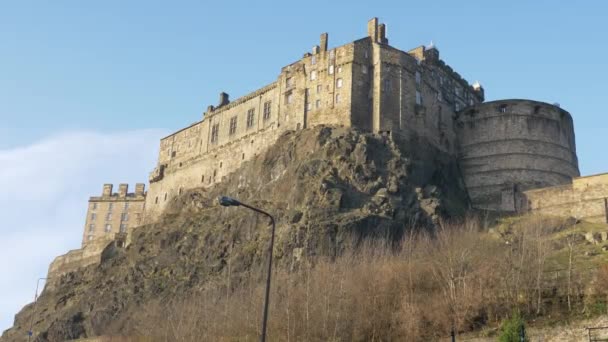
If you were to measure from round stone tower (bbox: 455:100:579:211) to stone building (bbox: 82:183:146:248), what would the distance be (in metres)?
60.7

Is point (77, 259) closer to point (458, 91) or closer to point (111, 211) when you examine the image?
point (111, 211)

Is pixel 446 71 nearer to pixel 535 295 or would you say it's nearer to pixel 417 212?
pixel 417 212

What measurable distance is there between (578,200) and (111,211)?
7973cm

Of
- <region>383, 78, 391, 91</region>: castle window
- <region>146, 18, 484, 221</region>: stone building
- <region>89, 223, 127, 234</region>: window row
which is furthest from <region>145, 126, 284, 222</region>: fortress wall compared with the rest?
<region>89, 223, 127, 234</region>: window row

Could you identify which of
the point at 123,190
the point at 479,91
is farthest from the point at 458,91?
the point at 123,190

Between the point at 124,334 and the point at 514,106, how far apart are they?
149 feet

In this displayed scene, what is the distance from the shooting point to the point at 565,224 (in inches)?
2354

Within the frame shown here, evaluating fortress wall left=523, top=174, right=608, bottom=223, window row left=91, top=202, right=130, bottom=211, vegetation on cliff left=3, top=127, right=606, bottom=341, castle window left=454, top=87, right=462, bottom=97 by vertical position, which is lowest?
vegetation on cliff left=3, top=127, right=606, bottom=341

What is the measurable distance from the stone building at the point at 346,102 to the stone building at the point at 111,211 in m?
34.5

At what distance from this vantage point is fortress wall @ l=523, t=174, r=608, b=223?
2372 inches

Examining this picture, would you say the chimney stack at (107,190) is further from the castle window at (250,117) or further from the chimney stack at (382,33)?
the chimney stack at (382,33)

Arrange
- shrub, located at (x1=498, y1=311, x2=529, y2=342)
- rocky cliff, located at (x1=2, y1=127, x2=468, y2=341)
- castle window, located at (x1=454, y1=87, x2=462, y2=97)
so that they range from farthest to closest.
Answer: castle window, located at (x1=454, y1=87, x2=462, y2=97)
rocky cliff, located at (x1=2, y1=127, x2=468, y2=341)
shrub, located at (x1=498, y1=311, x2=529, y2=342)

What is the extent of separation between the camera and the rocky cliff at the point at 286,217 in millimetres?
57688

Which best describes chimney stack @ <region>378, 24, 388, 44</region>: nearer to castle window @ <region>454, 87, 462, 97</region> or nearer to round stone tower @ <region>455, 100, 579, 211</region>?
round stone tower @ <region>455, 100, 579, 211</region>
